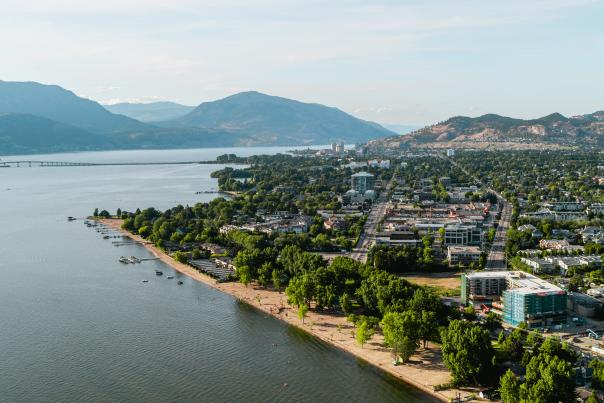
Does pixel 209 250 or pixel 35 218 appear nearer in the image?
pixel 209 250

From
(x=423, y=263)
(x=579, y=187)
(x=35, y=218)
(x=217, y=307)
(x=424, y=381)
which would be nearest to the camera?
(x=424, y=381)

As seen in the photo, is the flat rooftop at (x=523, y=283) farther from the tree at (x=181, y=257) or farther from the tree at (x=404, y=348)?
the tree at (x=181, y=257)

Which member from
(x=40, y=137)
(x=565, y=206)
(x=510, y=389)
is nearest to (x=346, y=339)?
(x=510, y=389)

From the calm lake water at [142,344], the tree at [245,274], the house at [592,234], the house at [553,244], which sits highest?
the house at [592,234]

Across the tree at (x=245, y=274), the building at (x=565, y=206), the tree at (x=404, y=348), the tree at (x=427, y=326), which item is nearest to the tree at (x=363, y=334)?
the tree at (x=404, y=348)

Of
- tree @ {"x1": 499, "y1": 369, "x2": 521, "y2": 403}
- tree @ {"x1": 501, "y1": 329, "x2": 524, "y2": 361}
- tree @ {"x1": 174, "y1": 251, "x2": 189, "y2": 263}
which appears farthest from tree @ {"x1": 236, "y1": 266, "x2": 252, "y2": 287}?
tree @ {"x1": 499, "y1": 369, "x2": 521, "y2": 403}

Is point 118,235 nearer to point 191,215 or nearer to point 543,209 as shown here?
point 191,215

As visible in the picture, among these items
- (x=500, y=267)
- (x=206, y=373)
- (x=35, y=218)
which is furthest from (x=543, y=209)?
(x=35, y=218)
